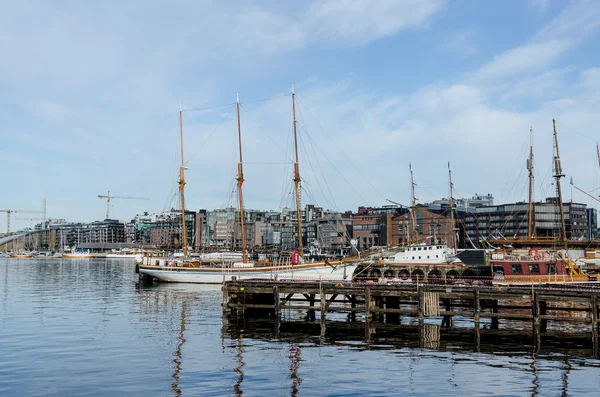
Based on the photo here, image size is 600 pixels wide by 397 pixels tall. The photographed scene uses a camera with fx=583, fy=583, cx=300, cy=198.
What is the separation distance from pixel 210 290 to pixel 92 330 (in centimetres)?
3848

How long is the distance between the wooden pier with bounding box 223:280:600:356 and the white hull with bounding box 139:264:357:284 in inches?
960

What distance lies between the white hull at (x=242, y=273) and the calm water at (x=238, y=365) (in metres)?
33.5

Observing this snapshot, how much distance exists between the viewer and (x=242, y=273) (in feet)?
279

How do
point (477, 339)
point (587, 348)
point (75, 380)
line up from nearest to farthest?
point (75, 380)
point (587, 348)
point (477, 339)

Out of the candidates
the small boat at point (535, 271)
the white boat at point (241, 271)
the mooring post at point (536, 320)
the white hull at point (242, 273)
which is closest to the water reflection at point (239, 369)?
the mooring post at point (536, 320)

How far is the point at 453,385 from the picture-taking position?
87.7 feet

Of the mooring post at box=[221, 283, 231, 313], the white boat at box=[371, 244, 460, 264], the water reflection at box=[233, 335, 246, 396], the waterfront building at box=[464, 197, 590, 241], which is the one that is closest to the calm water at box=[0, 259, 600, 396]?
the water reflection at box=[233, 335, 246, 396]

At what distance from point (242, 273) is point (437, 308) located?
4712cm

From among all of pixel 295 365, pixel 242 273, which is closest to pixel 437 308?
pixel 295 365

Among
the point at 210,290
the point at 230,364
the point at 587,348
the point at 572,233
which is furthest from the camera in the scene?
the point at 572,233

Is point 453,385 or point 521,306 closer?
point 453,385

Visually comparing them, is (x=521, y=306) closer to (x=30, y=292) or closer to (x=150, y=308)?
(x=150, y=308)

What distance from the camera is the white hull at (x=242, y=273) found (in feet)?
269

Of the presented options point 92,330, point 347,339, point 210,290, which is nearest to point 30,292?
point 210,290
